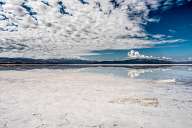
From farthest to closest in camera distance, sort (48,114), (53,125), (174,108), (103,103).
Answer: (103,103), (174,108), (48,114), (53,125)

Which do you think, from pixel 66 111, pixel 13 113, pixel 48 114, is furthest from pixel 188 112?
pixel 13 113

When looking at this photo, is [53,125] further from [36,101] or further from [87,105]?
[36,101]

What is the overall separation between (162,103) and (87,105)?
2973 mm

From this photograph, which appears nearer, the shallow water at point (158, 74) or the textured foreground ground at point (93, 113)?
the textured foreground ground at point (93, 113)

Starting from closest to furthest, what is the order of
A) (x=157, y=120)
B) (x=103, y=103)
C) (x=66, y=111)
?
(x=157, y=120) → (x=66, y=111) → (x=103, y=103)

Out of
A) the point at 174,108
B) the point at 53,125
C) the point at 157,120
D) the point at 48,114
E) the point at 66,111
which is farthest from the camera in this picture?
the point at 174,108

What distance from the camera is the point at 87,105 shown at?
9.01 metres

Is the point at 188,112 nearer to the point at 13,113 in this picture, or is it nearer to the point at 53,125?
the point at 53,125

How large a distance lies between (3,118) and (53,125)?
173 centimetres

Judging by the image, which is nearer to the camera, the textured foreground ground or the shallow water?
the textured foreground ground

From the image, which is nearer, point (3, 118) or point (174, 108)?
point (3, 118)

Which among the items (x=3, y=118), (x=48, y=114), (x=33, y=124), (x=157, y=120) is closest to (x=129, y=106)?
(x=157, y=120)

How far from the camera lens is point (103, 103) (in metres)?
9.34

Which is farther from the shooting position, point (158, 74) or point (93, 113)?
point (158, 74)
